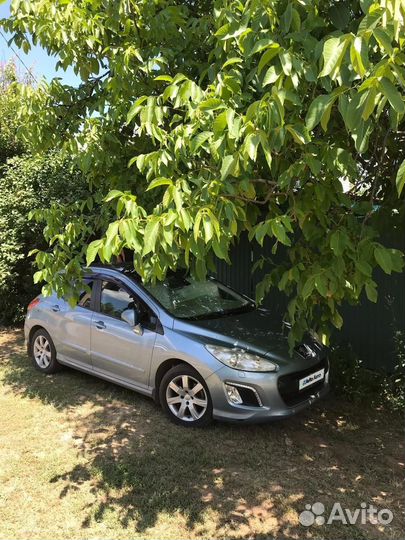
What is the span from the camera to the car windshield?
509cm

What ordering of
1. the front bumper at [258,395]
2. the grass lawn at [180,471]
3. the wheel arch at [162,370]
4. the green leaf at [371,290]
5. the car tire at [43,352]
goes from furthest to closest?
the car tire at [43,352]
the wheel arch at [162,370]
the front bumper at [258,395]
the grass lawn at [180,471]
the green leaf at [371,290]

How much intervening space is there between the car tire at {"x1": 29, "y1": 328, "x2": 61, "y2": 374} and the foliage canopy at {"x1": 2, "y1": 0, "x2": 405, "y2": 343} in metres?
2.69

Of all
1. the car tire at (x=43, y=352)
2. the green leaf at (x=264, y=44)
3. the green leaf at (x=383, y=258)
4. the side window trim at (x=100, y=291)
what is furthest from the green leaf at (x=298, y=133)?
the car tire at (x=43, y=352)

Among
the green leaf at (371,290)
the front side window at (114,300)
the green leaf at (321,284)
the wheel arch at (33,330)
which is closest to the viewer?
the green leaf at (321,284)

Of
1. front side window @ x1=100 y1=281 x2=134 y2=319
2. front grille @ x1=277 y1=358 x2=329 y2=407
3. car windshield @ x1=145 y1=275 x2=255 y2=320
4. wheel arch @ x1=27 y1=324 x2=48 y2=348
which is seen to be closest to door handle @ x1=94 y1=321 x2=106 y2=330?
front side window @ x1=100 y1=281 x2=134 y2=319

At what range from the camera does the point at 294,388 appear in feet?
14.5

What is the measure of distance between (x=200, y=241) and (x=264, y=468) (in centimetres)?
243

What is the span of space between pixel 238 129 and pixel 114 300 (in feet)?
12.0

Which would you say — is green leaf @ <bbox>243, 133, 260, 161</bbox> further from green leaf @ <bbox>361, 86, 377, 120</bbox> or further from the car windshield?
the car windshield

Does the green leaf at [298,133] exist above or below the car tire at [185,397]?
above

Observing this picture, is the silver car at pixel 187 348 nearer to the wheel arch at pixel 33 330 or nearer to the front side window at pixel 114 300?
the front side window at pixel 114 300

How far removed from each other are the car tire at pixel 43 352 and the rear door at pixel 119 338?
925 millimetres

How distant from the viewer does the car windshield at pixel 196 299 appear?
509 cm

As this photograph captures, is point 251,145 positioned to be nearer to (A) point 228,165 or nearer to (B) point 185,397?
(A) point 228,165
